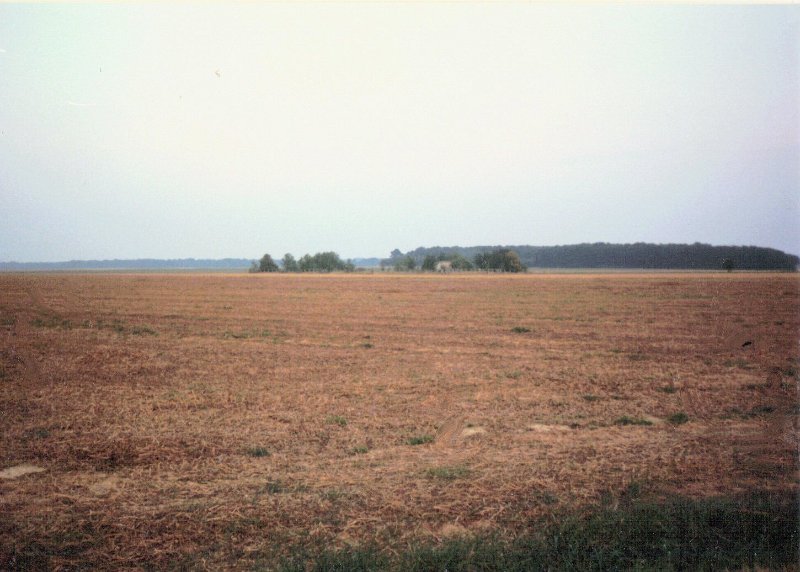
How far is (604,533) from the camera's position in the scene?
485cm

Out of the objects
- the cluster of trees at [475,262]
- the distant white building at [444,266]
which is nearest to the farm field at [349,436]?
the cluster of trees at [475,262]

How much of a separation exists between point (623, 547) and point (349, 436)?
4481mm

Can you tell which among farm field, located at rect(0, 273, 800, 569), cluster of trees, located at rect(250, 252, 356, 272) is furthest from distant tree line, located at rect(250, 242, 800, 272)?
farm field, located at rect(0, 273, 800, 569)

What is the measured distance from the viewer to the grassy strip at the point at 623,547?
A: 171 inches

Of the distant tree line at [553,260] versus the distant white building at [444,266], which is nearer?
the distant tree line at [553,260]

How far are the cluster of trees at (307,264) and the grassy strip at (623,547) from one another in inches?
5435

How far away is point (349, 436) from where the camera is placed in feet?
26.5

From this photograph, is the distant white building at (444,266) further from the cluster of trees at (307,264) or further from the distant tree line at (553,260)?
the cluster of trees at (307,264)

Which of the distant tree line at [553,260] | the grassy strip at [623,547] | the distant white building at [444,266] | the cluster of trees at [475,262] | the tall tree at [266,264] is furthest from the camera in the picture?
the tall tree at [266,264]

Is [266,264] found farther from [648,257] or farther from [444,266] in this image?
[648,257]

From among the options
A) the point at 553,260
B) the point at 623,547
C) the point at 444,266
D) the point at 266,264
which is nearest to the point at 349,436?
the point at 623,547

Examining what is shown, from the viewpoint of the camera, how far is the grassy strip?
435 cm

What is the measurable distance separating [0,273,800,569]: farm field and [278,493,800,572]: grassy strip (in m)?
0.32

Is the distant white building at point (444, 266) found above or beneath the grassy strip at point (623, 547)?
above
